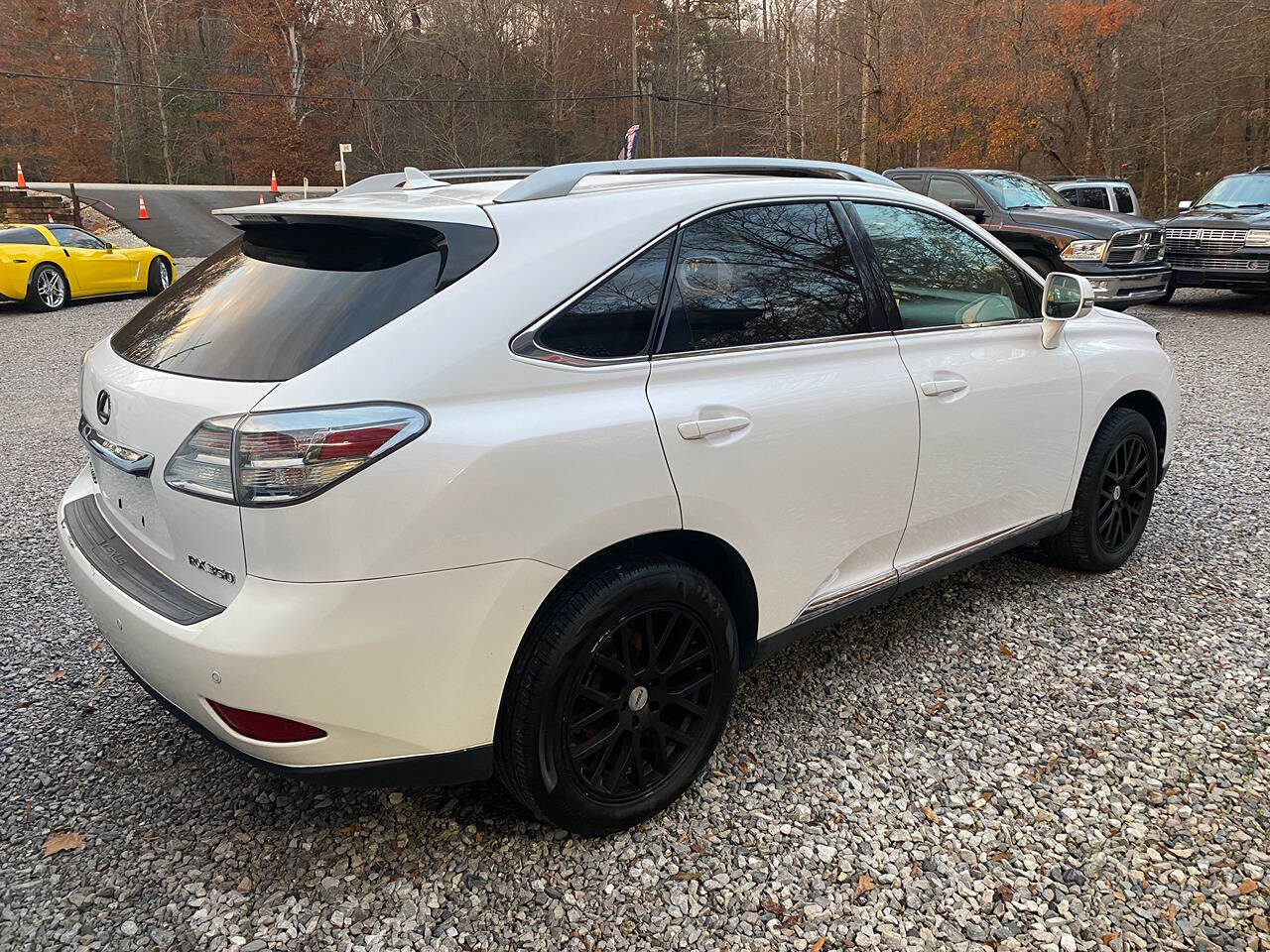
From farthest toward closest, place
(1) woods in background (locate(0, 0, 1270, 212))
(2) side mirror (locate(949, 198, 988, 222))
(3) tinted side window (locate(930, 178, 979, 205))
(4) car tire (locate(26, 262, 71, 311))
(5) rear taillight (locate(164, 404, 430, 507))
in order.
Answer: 1. (1) woods in background (locate(0, 0, 1270, 212))
2. (4) car tire (locate(26, 262, 71, 311))
3. (3) tinted side window (locate(930, 178, 979, 205))
4. (2) side mirror (locate(949, 198, 988, 222))
5. (5) rear taillight (locate(164, 404, 430, 507))

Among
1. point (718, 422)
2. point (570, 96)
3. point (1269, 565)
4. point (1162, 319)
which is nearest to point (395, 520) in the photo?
point (718, 422)

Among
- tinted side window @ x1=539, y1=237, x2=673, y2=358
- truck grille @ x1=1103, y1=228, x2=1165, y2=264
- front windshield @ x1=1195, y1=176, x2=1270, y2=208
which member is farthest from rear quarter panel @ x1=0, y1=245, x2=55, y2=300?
front windshield @ x1=1195, y1=176, x2=1270, y2=208

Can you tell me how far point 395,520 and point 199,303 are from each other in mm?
1062

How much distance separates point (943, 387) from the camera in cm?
306

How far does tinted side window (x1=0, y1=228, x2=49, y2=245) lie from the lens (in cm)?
1344

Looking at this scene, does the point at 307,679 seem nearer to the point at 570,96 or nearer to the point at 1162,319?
the point at 1162,319

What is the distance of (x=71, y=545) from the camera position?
260 centimetres

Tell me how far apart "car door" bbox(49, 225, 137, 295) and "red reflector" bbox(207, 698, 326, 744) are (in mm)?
14831

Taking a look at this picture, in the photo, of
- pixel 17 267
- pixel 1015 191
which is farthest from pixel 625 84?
pixel 1015 191

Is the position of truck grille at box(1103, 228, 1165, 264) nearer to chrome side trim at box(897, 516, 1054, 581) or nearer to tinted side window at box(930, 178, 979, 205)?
tinted side window at box(930, 178, 979, 205)

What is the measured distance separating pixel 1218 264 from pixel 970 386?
11.7 meters

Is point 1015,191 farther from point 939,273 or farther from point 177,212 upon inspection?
point 177,212

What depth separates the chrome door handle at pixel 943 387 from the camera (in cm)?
301

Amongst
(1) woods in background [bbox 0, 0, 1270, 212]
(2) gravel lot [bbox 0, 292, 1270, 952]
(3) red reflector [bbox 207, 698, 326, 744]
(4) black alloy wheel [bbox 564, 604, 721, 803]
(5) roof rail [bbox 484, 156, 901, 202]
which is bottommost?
(2) gravel lot [bbox 0, 292, 1270, 952]
